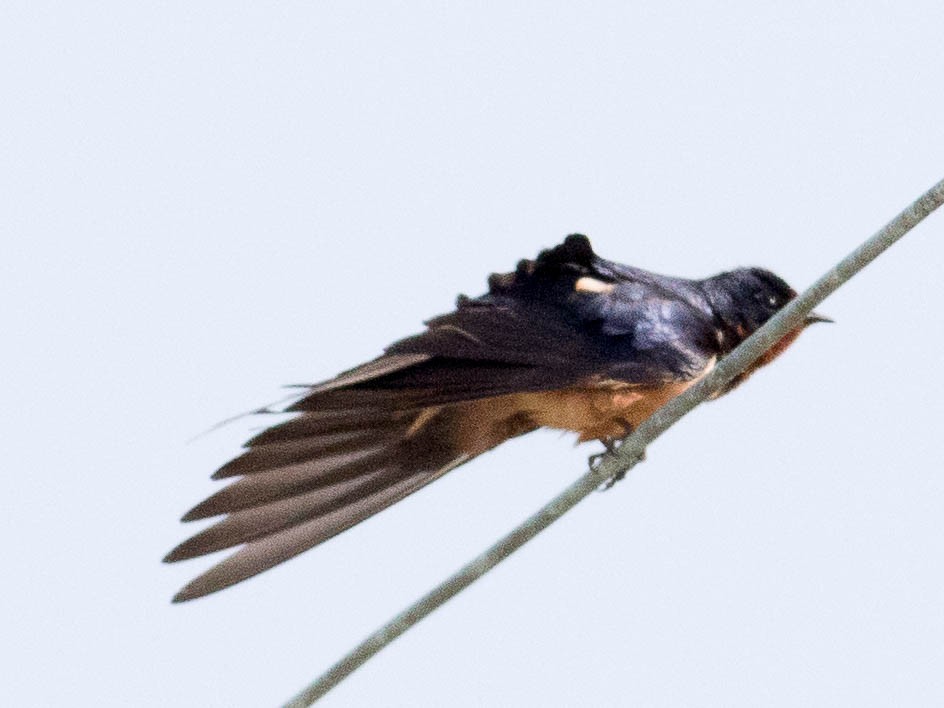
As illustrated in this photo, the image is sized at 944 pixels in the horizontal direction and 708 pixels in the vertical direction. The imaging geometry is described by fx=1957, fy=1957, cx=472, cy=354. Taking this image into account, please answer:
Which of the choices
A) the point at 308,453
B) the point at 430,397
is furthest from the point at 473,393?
the point at 308,453

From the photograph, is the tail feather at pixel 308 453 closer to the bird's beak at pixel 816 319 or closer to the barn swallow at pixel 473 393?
the barn swallow at pixel 473 393

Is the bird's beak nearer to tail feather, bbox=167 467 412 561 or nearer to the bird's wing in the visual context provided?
the bird's wing

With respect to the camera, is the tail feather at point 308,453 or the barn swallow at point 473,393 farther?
the tail feather at point 308,453

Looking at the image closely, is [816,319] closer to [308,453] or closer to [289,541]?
[308,453]

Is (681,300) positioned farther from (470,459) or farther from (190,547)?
(190,547)

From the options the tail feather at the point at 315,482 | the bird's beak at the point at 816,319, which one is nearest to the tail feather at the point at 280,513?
the tail feather at the point at 315,482

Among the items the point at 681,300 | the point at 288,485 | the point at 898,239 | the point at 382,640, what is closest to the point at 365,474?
the point at 288,485

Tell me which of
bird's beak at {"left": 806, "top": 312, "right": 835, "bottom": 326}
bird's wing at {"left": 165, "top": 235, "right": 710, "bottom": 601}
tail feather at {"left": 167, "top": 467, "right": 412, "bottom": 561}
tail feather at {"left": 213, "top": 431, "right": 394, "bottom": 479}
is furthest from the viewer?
bird's beak at {"left": 806, "top": 312, "right": 835, "bottom": 326}

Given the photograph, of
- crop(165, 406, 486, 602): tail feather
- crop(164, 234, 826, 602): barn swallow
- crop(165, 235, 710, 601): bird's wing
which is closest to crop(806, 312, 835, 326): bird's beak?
crop(164, 234, 826, 602): barn swallow
